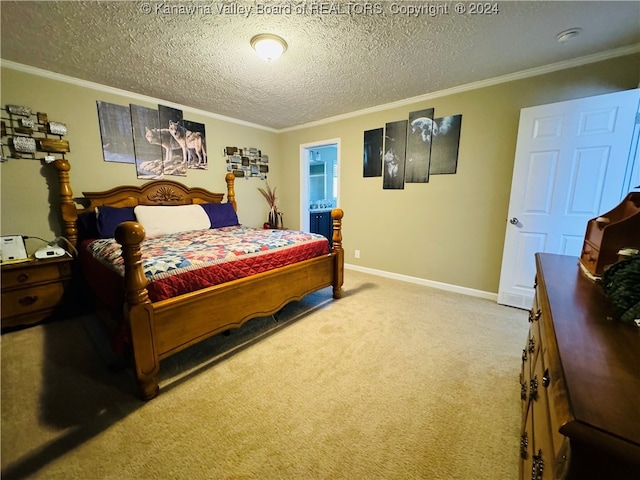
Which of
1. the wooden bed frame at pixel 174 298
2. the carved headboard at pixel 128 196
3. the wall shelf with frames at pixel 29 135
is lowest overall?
the wooden bed frame at pixel 174 298

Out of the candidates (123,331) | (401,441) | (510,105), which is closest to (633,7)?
(510,105)

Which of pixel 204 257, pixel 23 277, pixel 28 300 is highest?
pixel 204 257

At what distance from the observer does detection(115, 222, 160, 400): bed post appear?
4.42 feet

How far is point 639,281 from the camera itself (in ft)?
2.44

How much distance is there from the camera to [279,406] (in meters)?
1.46

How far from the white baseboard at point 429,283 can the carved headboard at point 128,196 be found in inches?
87.8

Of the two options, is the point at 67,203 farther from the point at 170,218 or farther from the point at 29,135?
the point at 170,218

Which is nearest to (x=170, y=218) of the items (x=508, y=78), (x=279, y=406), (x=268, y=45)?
(x=268, y=45)

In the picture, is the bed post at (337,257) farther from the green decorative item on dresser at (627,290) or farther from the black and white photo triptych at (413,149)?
the green decorative item on dresser at (627,290)

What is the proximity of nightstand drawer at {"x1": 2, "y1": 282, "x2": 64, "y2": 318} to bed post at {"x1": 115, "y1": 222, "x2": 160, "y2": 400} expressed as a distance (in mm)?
1630

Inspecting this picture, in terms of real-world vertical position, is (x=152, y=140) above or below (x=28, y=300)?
above

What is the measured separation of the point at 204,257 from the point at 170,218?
1.55 metres

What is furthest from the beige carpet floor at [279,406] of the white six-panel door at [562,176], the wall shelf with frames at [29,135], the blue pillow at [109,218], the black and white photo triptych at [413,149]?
the black and white photo triptych at [413,149]

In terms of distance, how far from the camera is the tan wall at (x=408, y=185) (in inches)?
94.0
